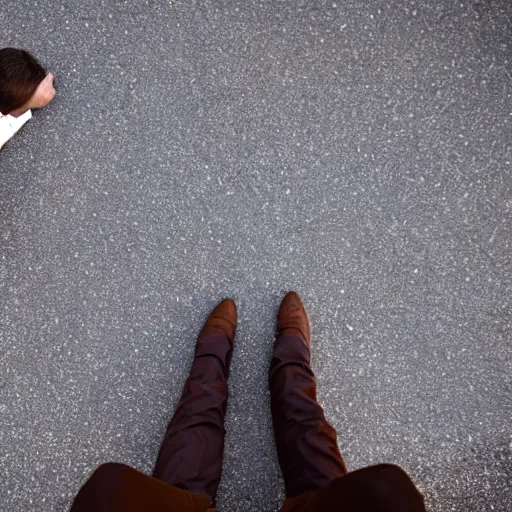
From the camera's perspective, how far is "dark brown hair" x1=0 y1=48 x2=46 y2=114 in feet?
6.42

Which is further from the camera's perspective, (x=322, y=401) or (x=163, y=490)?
(x=322, y=401)

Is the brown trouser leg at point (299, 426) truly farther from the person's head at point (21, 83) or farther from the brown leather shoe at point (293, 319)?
the person's head at point (21, 83)

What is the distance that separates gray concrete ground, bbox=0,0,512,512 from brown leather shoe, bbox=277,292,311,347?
0.06 meters

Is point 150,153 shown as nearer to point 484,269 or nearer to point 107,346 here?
point 107,346

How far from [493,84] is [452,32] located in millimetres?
303

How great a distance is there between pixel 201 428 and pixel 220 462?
16 centimetres

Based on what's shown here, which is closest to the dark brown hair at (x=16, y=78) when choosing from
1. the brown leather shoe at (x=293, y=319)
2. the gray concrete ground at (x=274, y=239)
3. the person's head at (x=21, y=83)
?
the person's head at (x=21, y=83)

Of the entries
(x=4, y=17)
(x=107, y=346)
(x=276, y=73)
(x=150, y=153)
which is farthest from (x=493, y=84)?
(x=4, y=17)

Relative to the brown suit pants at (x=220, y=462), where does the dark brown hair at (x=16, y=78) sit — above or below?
above

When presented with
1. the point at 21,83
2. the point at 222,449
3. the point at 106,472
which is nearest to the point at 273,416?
the point at 222,449

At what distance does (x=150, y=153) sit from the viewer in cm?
209

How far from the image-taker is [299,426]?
1857 millimetres

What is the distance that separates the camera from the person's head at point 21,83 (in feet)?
6.43

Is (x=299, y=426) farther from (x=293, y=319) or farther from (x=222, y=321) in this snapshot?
(x=222, y=321)
